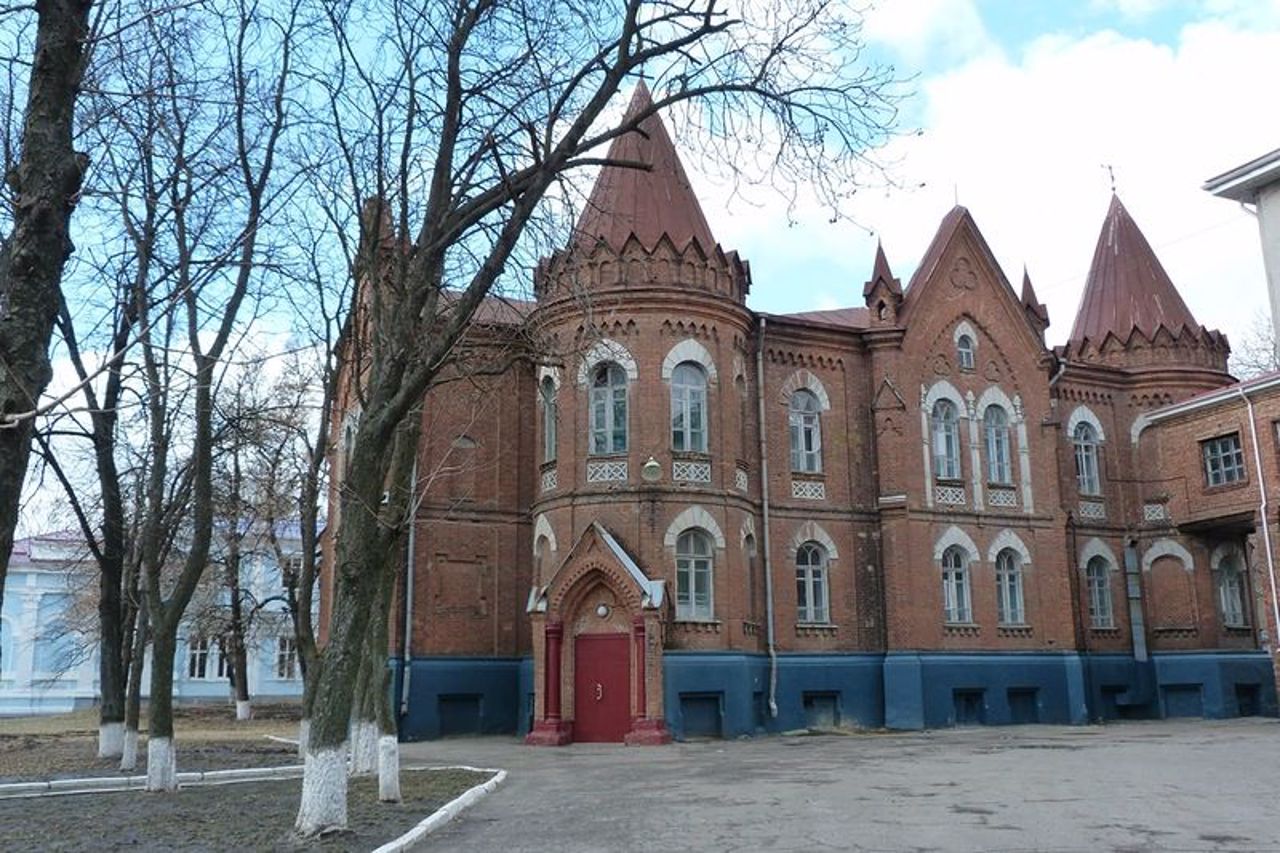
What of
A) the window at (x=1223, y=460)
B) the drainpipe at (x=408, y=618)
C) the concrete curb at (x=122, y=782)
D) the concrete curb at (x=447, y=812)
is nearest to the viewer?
the concrete curb at (x=447, y=812)

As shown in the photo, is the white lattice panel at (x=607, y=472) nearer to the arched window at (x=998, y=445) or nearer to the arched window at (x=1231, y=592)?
the arched window at (x=998, y=445)

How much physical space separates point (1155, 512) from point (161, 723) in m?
25.9

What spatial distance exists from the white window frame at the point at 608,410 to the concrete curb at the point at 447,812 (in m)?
8.84

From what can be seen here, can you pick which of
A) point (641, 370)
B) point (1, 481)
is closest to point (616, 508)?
point (641, 370)

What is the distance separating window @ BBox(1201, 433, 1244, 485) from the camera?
2944 centimetres

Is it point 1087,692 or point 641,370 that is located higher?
point 641,370

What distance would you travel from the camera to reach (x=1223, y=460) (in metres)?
29.8

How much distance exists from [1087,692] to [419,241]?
76.9ft

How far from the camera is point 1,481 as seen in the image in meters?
5.79

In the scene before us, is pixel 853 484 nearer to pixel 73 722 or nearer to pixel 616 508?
pixel 616 508

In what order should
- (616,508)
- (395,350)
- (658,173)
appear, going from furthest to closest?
1. (658,173)
2. (616,508)
3. (395,350)

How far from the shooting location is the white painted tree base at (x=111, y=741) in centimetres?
1995

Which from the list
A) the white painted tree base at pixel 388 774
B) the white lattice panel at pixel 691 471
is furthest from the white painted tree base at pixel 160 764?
the white lattice panel at pixel 691 471

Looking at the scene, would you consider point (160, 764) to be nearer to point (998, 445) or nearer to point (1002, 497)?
point (1002, 497)
